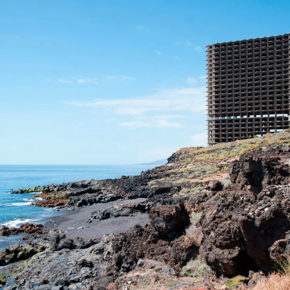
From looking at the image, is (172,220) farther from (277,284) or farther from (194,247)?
(277,284)

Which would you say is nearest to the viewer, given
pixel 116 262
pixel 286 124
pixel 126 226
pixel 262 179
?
pixel 262 179

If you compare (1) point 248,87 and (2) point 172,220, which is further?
(1) point 248,87

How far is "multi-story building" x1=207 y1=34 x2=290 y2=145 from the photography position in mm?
100000

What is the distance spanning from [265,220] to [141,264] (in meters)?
7.16

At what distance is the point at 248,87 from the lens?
Answer: 10369 centimetres

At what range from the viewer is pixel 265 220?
984 cm

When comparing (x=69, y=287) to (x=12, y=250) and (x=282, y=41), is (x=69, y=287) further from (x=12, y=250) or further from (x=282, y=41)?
(x=282, y=41)

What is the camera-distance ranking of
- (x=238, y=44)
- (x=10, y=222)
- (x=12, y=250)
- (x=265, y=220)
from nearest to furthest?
(x=265, y=220) → (x=12, y=250) → (x=10, y=222) → (x=238, y=44)

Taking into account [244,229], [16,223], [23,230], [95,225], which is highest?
[244,229]

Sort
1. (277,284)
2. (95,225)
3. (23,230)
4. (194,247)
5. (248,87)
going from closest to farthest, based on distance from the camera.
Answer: (277,284) < (194,247) < (95,225) < (23,230) < (248,87)

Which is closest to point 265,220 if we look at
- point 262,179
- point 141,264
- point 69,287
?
point 262,179

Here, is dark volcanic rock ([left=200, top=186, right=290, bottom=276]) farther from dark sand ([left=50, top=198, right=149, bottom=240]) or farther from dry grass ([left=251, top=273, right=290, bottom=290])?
dark sand ([left=50, top=198, right=149, bottom=240])

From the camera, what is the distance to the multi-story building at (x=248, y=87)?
328ft

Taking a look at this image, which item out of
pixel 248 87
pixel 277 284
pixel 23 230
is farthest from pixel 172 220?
pixel 248 87
